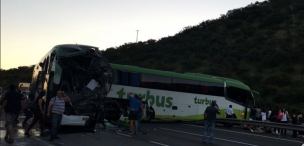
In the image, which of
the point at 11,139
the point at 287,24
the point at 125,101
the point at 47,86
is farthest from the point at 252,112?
the point at 287,24

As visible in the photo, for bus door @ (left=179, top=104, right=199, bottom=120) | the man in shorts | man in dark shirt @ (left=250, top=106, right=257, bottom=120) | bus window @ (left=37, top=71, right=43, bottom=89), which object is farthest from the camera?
man in dark shirt @ (left=250, top=106, right=257, bottom=120)

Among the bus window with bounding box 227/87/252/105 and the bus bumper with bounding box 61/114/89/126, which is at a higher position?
the bus window with bounding box 227/87/252/105

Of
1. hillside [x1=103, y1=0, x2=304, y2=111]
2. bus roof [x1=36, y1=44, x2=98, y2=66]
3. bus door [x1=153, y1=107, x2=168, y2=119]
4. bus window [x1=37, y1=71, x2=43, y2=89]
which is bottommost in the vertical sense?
bus door [x1=153, y1=107, x2=168, y2=119]

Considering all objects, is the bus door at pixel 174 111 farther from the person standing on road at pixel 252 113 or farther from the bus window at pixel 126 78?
the person standing on road at pixel 252 113

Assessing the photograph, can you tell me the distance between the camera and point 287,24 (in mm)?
60938

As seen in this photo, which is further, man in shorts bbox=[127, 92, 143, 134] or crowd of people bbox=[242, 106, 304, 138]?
crowd of people bbox=[242, 106, 304, 138]

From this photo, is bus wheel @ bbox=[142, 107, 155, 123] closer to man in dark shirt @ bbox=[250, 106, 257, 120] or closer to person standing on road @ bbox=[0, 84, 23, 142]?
man in dark shirt @ bbox=[250, 106, 257, 120]

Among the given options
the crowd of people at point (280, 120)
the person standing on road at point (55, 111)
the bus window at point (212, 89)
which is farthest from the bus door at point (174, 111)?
the person standing on road at point (55, 111)

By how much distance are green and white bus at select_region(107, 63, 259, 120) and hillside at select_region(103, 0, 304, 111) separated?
37.4 feet

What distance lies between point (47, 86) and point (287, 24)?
5300 centimetres

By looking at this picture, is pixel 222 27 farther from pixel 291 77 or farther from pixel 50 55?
pixel 50 55

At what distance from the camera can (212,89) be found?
2519 cm

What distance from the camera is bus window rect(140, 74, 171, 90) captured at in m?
23.1

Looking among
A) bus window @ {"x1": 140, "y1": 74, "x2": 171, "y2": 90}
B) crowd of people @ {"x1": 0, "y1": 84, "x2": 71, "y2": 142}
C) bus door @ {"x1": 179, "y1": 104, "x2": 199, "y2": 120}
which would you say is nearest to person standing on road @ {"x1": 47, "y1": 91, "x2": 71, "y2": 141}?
crowd of people @ {"x1": 0, "y1": 84, "x2": 71, "y2": 142}
